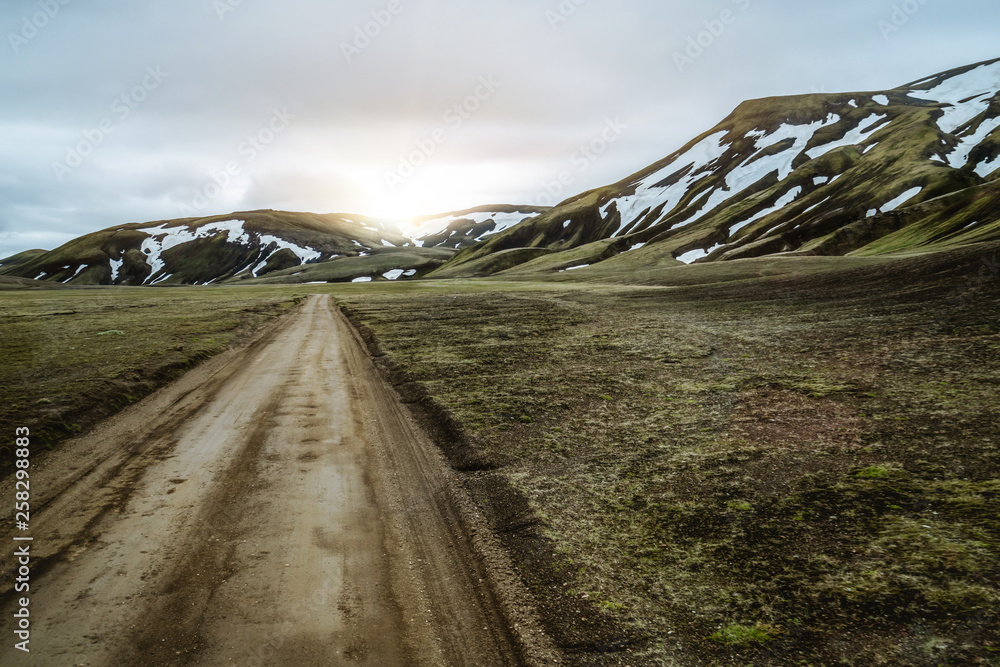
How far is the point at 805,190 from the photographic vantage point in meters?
107

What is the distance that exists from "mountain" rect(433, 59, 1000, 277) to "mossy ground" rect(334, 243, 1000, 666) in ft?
158

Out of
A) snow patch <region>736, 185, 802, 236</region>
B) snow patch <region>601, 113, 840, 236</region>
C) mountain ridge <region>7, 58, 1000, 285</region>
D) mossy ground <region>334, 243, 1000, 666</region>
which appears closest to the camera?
mossy ground <region>334, 243, 1000, 666</region>

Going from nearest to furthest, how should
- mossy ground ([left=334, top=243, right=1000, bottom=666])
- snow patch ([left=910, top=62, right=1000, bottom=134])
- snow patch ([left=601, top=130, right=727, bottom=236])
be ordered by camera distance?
mossy ground ([left=334, top=243, right=1000, bottom=666])
snow patch ([left=910, top=62, right=1000, bottom=134])
snow patch ([left=601, top=130, right=727, bottom=236])

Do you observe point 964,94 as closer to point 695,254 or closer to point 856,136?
point 856,136

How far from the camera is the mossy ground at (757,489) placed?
5039 millimetres

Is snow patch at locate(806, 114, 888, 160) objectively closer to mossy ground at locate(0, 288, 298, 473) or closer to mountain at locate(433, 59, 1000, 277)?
mountain at locate(433, 59, 1000, 277)

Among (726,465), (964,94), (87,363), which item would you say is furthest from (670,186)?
(726,465)

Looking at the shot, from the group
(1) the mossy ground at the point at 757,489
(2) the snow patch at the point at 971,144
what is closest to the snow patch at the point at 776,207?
(2) the snow patch at the point at 971,144

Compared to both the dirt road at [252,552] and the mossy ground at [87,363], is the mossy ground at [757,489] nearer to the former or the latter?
the dirt road at [252,552]

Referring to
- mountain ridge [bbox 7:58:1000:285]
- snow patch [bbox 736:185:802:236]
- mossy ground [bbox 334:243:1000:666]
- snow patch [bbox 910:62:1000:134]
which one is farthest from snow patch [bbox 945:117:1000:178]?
mossy ground [bbox 334:243:1000:666]

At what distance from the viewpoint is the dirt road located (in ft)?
16.1

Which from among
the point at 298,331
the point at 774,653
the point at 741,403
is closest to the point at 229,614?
the point at 774,653

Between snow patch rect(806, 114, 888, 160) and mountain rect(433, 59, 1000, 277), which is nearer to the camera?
mountain rect(433, 59, 1000, 277)

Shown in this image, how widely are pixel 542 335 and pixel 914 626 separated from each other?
66.2ft
